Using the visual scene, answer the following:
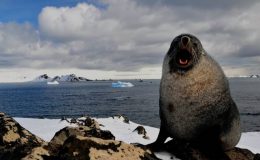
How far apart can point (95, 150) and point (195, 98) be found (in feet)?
8.21

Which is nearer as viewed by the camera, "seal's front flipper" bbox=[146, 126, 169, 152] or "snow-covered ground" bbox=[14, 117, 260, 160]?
"seal's front flipper" bbox=[146, 126, 169, 152]

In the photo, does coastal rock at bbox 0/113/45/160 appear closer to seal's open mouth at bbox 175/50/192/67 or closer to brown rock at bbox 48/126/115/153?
brown rock at bbox 48/126/115/153

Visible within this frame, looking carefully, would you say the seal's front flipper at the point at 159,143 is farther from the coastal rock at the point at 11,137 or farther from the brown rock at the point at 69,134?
the coastal rock at the point at 11,137

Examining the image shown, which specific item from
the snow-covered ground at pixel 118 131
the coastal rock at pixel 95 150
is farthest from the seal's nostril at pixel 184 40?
the snow-covered ground at pixel 118 131

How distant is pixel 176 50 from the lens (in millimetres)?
7559

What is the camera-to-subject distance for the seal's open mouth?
753 cm

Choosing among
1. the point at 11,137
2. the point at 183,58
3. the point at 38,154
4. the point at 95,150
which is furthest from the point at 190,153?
the point at 11,137

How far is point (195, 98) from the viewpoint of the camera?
7598 mm

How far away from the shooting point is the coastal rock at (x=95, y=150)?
19.4 feet

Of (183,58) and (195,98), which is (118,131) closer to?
(195,98)

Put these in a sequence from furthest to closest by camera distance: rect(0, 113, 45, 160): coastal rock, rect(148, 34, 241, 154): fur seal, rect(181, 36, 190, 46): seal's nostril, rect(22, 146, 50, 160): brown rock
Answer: rect(0, 113, 45, 160): coastal rock
rect(148, 34, 241, 154): fur seal
rect(181, 36, 190, 46): seal's nostril
rect(22, 146, 50, 160): brown rock

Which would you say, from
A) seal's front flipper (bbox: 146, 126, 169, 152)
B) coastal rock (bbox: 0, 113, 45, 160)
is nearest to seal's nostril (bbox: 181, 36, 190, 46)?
seal's front flipper (bbox: 146, 126, 169, 152)

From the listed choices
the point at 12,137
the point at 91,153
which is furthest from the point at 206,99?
the point at 12,137

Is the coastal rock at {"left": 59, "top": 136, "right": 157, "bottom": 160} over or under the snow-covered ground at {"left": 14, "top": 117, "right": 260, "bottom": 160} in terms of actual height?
over
